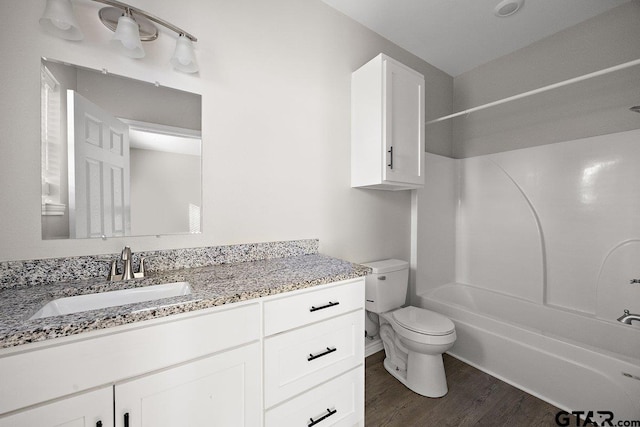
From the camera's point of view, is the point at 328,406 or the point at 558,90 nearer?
the point at 328,406

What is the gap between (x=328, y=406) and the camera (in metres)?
1.14

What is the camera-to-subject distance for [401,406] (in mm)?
1585

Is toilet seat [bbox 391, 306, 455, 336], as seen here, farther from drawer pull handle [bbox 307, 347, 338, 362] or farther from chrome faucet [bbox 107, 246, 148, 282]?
chrome faucet [bbox 107, 246, 148, 282]

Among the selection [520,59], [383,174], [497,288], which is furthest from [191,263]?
[520,59]

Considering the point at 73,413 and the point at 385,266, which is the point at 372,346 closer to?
the point at 385,266

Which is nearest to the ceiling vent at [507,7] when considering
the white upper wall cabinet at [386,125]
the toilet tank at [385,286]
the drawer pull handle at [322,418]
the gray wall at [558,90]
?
the gray wall at [558,90]

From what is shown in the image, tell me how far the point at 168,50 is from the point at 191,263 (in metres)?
1.09

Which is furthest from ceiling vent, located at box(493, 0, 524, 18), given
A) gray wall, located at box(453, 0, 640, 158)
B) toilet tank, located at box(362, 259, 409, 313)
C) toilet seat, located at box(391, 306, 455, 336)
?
toilet seat, located at box(391, 306, 455, 336)

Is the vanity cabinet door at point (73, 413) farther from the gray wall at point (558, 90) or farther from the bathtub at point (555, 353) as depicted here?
the gray wall at point (558, 90)

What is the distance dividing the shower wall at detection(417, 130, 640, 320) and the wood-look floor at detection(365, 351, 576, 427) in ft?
2.82

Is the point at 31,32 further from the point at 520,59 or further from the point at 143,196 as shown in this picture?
the point at 520,59

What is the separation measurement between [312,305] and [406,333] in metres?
1.00

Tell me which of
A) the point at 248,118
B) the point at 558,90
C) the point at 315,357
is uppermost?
the point at 558,90

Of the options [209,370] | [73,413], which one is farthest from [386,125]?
[73,413]
